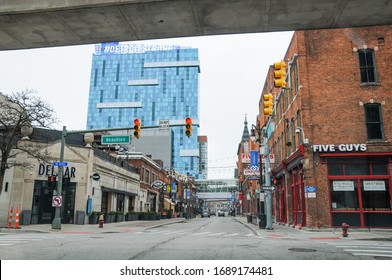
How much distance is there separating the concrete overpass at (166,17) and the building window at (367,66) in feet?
54.4

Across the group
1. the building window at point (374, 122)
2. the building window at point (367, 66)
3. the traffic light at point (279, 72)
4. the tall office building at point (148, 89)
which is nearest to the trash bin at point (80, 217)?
the traffic light at point (279, 72)

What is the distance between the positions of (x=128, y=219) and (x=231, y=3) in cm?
3694

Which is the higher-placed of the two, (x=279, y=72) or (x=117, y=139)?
(x=279, y=72)

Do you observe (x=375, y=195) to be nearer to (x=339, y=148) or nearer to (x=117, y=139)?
(x=339, y=148)

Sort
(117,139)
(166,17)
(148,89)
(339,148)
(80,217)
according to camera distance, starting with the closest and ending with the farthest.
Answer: (166,17)
(117,139)
(339,148)
(80,217)
(148,89)

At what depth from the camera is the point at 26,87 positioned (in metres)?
24.0

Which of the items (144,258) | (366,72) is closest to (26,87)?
(144,258)

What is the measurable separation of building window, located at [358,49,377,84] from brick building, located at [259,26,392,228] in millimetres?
62

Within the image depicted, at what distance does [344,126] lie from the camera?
77.8 feet

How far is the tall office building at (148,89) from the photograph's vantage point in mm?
164375

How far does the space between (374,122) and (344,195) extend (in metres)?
5.09

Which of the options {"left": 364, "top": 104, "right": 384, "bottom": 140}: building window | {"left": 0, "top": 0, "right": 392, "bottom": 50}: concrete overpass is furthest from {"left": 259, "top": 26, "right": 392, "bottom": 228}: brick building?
{"left": 0, "top": 0, "right": 392, "bottom": 50}: concrete overpass

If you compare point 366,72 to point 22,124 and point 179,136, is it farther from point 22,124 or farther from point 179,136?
point 179,136

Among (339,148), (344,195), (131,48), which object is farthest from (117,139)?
(131,48)
